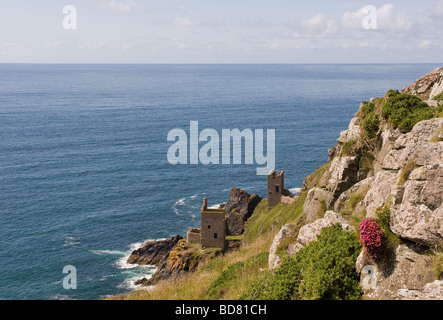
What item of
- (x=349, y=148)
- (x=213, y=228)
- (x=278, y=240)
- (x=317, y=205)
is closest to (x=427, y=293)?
(x=278, y=240)

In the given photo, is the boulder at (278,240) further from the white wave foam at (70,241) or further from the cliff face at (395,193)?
the white wave foam at (70,241)

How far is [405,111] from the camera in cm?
2042

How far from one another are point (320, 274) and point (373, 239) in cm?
198

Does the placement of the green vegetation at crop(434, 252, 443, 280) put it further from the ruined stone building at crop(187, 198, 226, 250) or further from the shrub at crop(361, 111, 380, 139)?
the ruined stone building at crop(187, 198, 226, 250)

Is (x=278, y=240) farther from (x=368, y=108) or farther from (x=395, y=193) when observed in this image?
(x=368, y=108)

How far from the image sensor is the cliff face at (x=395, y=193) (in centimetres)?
1198

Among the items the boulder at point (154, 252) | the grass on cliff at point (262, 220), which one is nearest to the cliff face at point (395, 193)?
the grass on cliff at point (262, 220)

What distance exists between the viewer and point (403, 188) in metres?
13.3

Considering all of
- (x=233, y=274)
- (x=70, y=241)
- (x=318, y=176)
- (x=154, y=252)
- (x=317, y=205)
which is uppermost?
(x=317, y=205)

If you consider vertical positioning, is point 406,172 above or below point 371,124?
below

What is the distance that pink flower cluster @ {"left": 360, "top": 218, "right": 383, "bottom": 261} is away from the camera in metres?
Result: 12.6

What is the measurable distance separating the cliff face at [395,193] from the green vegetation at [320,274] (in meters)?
0.50
